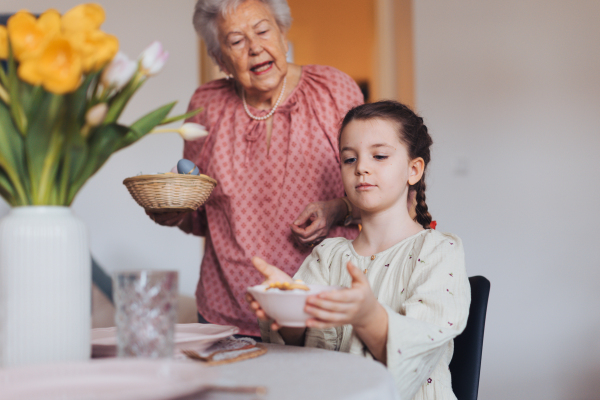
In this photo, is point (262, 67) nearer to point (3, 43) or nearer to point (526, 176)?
point (3, 43)

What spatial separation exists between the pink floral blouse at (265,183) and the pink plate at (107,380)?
843 millimetres

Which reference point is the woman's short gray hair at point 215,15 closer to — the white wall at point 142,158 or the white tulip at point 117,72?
the white tulip at point 117,72

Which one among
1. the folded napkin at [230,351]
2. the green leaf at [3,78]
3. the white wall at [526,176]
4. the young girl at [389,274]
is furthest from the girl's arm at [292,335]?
the white wall at [526,176]

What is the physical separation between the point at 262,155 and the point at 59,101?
34.5 inches

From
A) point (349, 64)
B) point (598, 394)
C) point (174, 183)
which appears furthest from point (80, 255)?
point (349, 64)

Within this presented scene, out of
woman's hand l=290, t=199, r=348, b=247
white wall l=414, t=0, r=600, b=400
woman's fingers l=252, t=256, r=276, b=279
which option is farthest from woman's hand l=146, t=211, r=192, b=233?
white wall l=414, t=0, r=600, b=400

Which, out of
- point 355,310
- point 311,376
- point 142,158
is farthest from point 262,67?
point 142,158

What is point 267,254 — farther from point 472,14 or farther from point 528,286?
point 472,14

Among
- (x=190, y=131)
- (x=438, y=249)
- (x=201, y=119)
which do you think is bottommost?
(x=438, y=249)

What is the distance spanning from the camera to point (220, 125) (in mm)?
1616

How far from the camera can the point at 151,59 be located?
73 cm

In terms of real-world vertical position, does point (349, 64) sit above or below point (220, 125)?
above

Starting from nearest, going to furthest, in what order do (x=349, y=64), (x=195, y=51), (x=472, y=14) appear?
(x=472, y=14) < (x=195, y=51) < (x=349, y=64)

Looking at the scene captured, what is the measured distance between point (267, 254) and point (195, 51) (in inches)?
82.3
